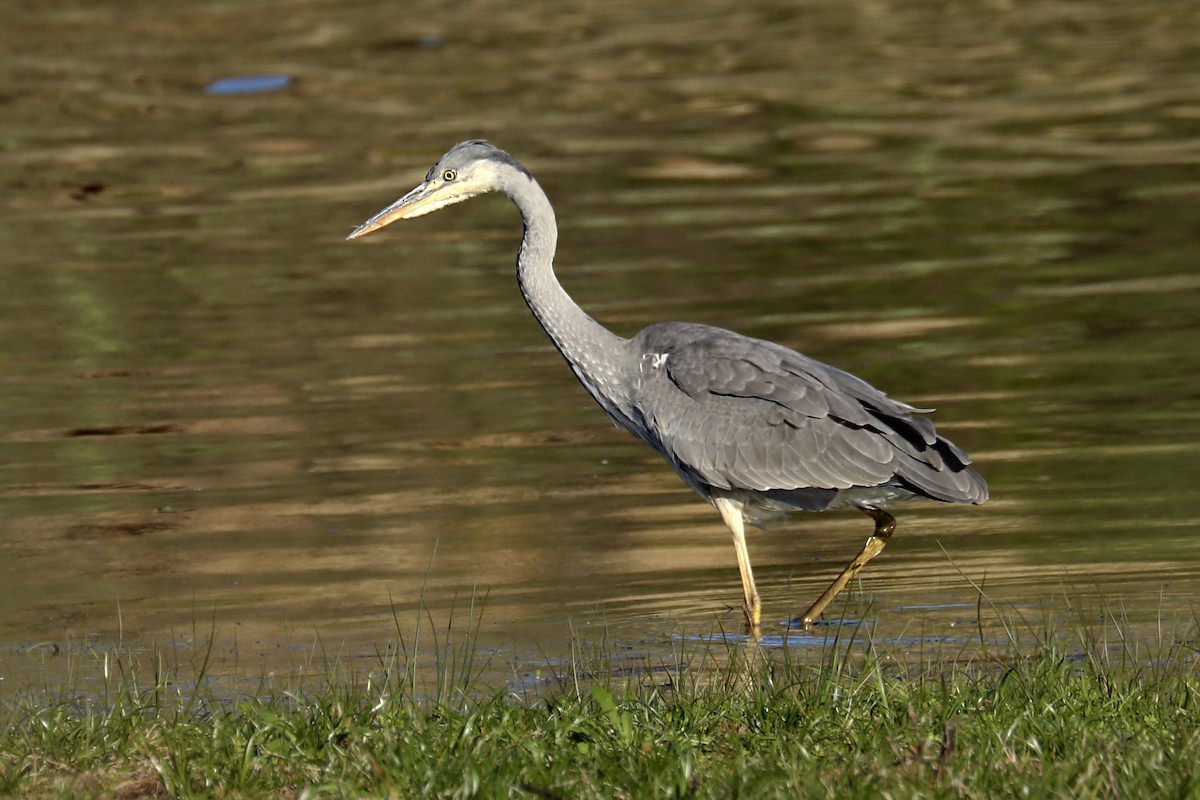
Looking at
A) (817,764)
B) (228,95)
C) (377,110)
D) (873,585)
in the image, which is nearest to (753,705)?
(817,764)

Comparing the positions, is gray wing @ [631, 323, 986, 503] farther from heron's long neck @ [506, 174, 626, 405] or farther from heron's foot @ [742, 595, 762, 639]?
heron's foot @ [742, 595, 762, 639]

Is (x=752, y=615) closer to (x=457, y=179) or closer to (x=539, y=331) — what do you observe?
(x=457, y=179)

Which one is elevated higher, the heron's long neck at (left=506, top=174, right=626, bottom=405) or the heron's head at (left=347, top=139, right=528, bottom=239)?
the heron's head at (left=347, top=139, right=528, bottom=239)

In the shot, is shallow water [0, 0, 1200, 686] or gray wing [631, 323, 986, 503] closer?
gray wing [631, 323, 986, 503]

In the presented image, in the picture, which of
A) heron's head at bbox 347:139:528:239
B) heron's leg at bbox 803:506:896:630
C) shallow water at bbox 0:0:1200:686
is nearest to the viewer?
heron's leg at bbox 803:506:896:630

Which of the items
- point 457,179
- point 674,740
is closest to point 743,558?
point 457,179

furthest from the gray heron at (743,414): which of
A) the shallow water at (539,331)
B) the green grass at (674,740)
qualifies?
the green grass at (674,740)

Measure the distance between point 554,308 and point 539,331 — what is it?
566 centimetres

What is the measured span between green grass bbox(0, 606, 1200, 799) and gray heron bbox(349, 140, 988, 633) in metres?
1.67

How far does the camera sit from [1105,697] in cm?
595

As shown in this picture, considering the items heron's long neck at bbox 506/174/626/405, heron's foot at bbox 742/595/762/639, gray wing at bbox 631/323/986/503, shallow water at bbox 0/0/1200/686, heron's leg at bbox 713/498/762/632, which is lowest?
shallow water at bbox 0/0/1200/686

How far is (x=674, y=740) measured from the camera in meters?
5.61

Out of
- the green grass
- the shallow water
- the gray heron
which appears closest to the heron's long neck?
the gray heron

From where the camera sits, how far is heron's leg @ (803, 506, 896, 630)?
27.4 ft
